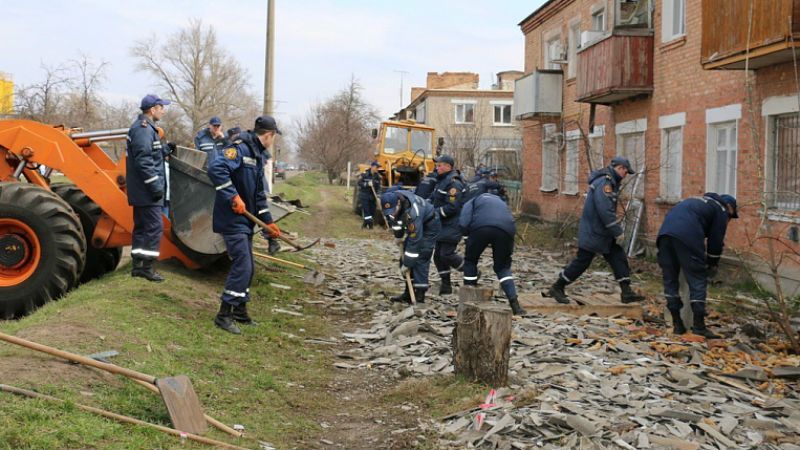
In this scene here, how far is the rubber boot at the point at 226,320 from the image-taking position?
306 inches

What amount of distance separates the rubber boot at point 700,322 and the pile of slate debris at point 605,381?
0.29 metres

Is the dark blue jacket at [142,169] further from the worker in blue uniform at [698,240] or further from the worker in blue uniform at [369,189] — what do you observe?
the worker in blue uniform at [369,189]

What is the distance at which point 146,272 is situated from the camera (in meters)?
8.74

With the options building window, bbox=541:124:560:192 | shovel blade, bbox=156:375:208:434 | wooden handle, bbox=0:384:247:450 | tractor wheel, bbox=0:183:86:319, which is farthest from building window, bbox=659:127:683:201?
wooden handle, bbox=0:384:247:450

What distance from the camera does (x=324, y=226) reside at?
2255 centimetres

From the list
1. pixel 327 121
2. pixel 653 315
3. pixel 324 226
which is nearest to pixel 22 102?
pixel 324 226

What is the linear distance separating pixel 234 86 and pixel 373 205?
43794mm

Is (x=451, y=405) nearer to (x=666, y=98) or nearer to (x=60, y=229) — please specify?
(x=60, y=229)

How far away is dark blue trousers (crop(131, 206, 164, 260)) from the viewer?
8.61 m

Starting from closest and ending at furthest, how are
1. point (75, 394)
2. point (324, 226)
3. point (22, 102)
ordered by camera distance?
1. point (75, 394)
2. point (324, 226)
3. point (22, 102)

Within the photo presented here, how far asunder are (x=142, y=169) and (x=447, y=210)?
4.00m

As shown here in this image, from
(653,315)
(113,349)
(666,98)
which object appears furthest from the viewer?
(666,98)

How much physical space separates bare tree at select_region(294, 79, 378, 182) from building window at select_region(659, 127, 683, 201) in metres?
43.2

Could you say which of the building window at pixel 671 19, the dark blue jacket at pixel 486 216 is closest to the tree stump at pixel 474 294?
the dark blue jacket at pixel 486 216
